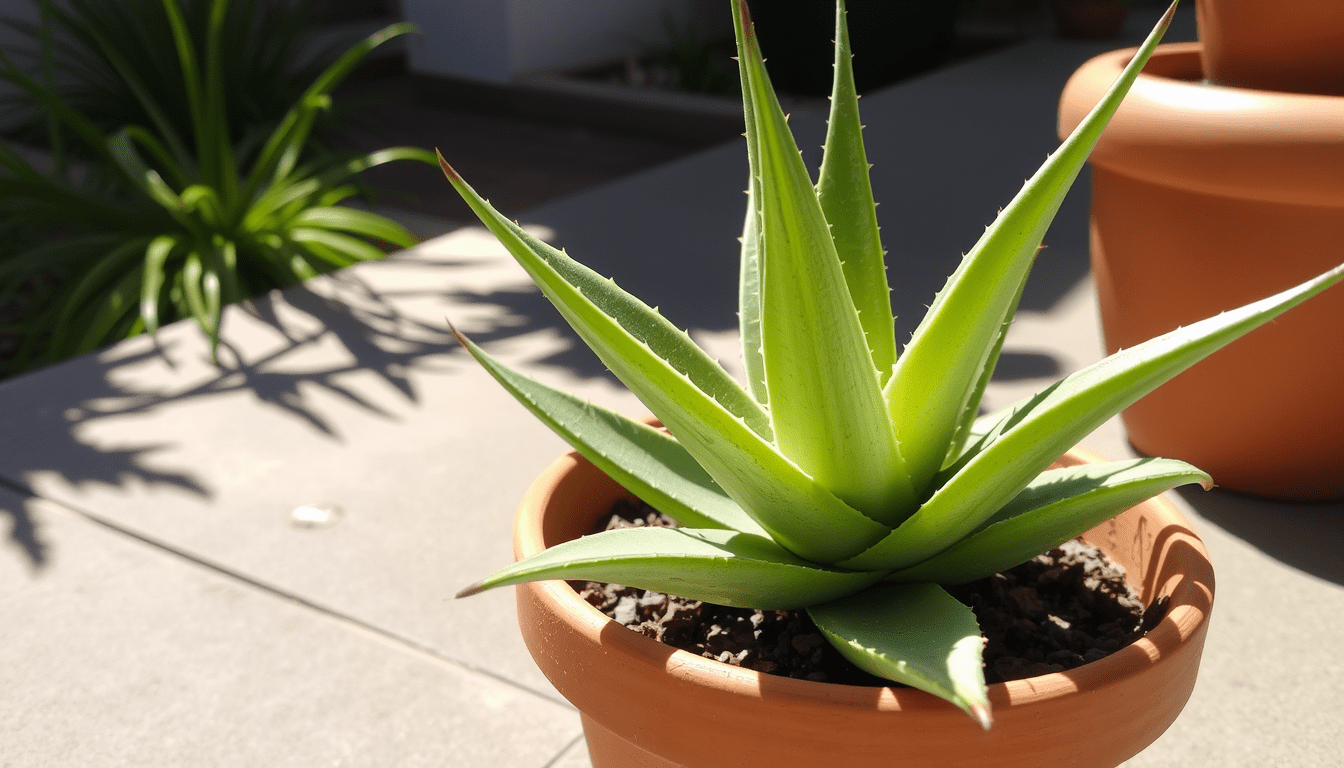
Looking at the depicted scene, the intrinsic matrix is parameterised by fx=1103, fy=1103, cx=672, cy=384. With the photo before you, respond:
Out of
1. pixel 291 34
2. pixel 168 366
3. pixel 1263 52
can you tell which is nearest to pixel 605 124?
pixel 291 34

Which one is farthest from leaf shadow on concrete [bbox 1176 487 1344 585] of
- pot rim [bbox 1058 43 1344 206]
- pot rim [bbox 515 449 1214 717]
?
pot rim [bbox 515 449 1214 717]

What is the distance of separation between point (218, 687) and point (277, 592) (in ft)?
0.91

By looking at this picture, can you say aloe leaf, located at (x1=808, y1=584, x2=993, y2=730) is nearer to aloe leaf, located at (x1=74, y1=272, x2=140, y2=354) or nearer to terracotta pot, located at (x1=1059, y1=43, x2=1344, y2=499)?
terracotta pot, located at (x1=1059, y1=43, x2=1344, y2=499)

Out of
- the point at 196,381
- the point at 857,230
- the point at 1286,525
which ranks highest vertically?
the point at 857,230

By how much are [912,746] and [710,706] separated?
0.55 feet

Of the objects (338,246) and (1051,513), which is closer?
(1051,513)

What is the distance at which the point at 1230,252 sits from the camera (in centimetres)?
192

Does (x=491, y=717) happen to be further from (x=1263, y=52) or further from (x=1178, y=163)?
(x=1263, y=52)

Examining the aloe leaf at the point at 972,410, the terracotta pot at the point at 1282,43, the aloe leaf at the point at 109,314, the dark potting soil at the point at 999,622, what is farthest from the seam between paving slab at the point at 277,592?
the terracotta pot at the point at 1282,43

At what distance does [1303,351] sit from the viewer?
6.30ft

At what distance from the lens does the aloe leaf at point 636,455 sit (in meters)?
1.07

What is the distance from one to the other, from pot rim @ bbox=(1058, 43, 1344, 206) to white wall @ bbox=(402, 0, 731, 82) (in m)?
5.21

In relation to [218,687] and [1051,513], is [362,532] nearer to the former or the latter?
[218,687]

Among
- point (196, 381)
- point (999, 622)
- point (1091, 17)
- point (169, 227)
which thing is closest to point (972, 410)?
point (999, 622)
